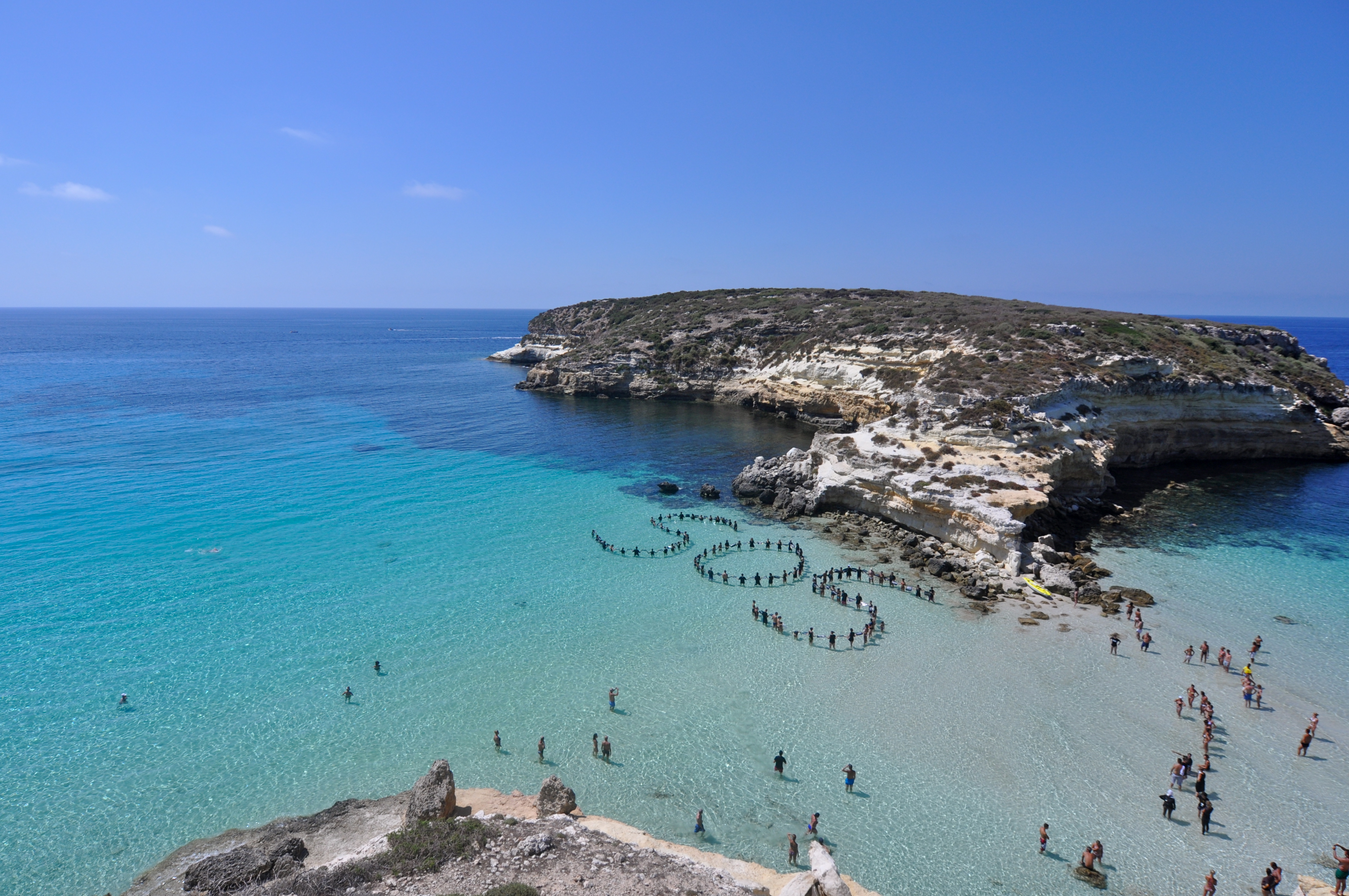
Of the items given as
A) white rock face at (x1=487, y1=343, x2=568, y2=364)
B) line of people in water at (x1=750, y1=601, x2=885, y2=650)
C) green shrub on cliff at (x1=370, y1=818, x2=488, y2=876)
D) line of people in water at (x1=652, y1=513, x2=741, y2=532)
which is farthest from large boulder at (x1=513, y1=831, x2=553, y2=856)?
white rock face at (x1=487, y1=343, x2=568, y2=364)

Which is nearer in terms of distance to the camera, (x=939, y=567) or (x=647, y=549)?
(x=939, y=567)

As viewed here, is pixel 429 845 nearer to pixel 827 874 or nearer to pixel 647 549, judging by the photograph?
pixel 827 874

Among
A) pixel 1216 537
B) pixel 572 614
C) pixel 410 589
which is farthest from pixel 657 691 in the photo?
pixel 1216 537

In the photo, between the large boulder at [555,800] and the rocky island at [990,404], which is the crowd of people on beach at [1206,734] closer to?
the rocky island at [990,404]

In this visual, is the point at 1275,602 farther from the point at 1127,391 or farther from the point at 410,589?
the point at 410,589

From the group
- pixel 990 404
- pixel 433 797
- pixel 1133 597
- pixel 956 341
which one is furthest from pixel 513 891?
pixel 956 341

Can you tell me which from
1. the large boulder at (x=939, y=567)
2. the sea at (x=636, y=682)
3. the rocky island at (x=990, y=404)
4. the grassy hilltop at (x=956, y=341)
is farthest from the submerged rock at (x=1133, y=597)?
the grassy hilltop at (x=956, y=341)
